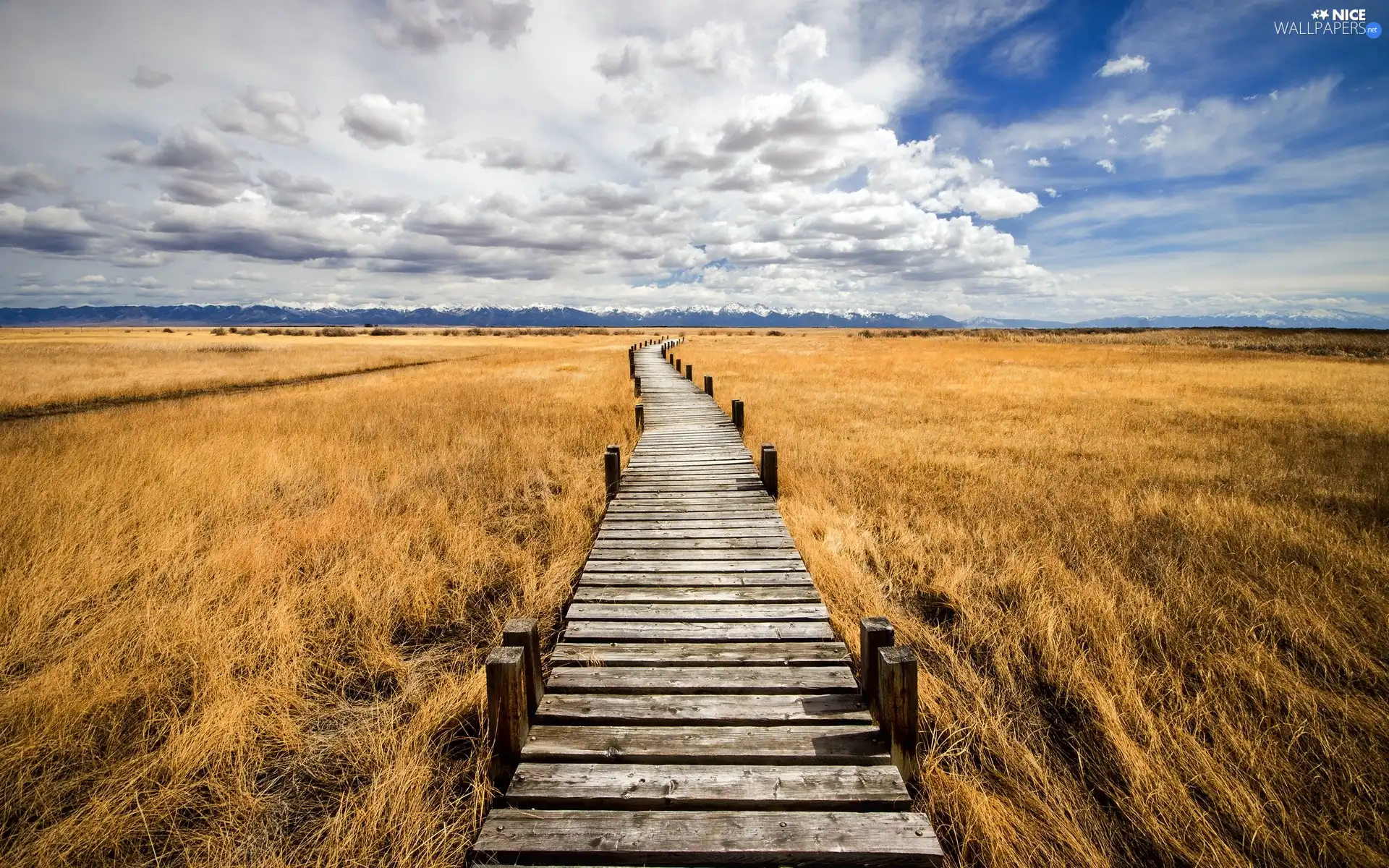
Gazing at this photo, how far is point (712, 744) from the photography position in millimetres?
3322

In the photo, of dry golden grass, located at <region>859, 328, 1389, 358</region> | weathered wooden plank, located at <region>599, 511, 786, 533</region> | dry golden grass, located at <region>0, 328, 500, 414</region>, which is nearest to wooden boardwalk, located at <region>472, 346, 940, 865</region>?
weathered wooden plank, located at <region>599, 511, 786, 533</region>

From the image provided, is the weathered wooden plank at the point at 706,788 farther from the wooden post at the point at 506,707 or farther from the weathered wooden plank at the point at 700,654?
the weathered wooden plank at the point at 700,654

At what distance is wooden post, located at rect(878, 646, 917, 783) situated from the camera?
310 cm

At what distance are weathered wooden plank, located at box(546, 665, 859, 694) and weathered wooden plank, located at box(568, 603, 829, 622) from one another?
0.65 meters

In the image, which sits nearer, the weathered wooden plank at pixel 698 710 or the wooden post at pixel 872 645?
the wooden post at pixel 872 645

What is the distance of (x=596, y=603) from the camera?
4973mm

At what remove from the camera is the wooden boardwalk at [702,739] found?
108 inches

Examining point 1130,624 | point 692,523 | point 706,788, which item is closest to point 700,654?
point 706,788

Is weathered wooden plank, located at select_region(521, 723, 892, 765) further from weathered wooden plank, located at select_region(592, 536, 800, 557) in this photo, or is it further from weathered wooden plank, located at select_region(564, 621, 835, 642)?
weathered wooden plank, located at select_region(592, 536, 800, 557)

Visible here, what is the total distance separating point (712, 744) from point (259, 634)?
13.9ft

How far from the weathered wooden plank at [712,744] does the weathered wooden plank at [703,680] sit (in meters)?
0.32

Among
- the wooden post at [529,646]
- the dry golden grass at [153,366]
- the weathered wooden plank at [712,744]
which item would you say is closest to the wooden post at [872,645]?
the weathered wooden plank at [712,744]

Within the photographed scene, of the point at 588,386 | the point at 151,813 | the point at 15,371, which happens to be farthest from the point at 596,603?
the point at 15,371

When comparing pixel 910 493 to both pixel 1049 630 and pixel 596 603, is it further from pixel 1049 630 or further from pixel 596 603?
pixel 596 603
